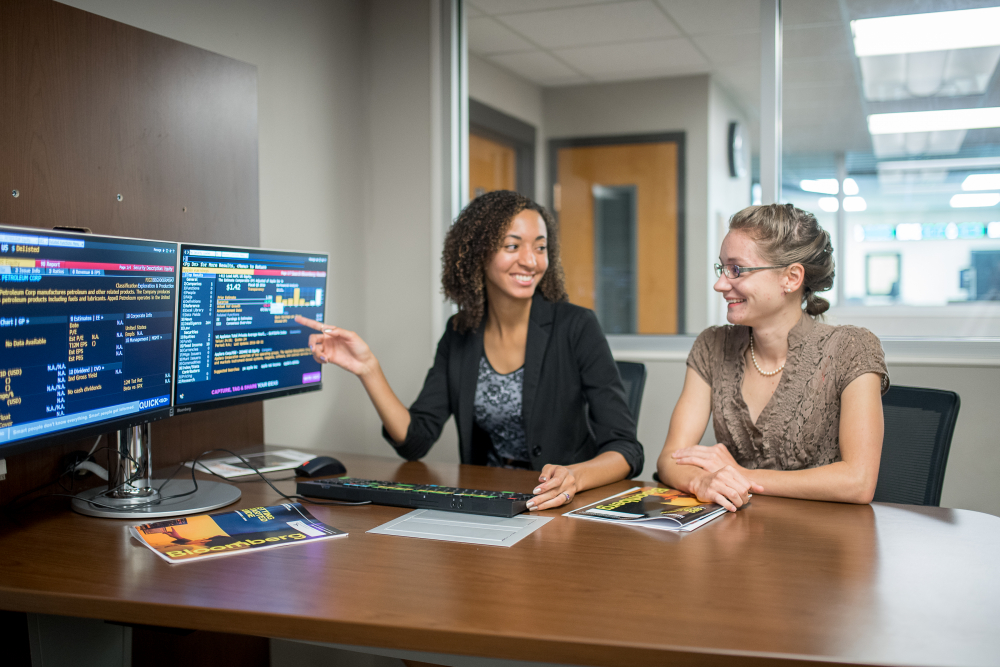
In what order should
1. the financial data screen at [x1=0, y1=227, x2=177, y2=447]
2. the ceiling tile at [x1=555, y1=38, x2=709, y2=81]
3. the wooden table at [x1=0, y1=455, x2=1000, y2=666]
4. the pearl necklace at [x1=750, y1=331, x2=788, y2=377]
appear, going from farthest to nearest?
the ceiling tile at [x1=555, y1=38, x2=709, y2=81]
the pearl necklace at [x1=750, y1=331, x2=788, y2=377]
the financial data screen at [x1=0, y1=227, x2=177, y2=447]
the wooden table at [x1=0, y1=455, x2=1000, y2=666]

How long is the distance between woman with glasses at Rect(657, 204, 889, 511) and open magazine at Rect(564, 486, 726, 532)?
0.08m

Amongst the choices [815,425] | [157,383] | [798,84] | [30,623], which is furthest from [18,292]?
[798,84]

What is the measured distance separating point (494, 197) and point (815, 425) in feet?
3.49

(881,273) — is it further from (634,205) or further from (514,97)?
(514,97)

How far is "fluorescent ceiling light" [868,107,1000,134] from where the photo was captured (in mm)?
2623

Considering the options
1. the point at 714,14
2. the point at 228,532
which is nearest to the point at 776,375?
the point at 228,532

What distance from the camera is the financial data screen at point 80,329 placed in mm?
1199

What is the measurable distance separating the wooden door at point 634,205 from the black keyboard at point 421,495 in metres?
2.49

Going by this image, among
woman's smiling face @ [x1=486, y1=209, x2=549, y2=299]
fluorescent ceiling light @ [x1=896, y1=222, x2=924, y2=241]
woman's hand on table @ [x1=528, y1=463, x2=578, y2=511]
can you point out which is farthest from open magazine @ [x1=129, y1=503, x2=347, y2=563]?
fluorescent ceiling light @ [x1=896, y1=222, x2=924, y2=241]

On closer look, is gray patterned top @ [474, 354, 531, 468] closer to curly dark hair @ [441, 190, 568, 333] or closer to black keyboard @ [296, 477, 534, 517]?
curly dark hair @ [441, 190, 568, 333]

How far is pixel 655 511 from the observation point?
1439 millimetres

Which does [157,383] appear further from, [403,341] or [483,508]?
[403,341]

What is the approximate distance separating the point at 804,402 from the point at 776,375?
0.10 metres

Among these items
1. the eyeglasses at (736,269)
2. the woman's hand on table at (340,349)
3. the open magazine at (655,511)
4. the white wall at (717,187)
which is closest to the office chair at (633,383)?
the eyeglasses at (736,269)
